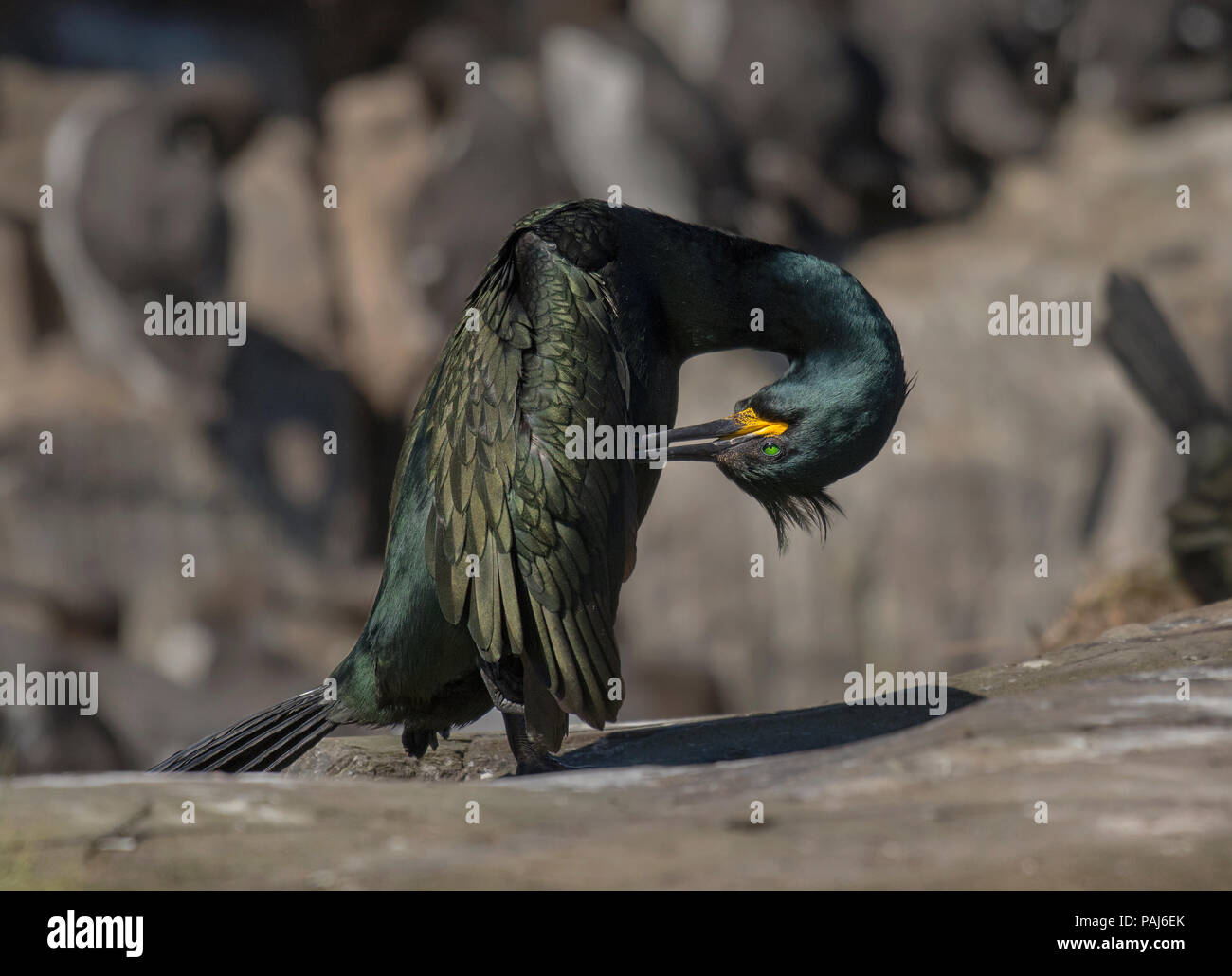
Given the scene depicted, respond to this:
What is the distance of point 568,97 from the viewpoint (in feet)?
39.1

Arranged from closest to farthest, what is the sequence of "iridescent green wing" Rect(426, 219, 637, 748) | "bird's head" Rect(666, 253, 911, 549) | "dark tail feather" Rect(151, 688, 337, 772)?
"iridescent green wing" Rect(426, 219, 637, 748), "bird's head" Rect(666, 253, 911, 549), "dark tail feather" Rect(151, 688, 337, 772)

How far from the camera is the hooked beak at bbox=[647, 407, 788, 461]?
13.2 feet

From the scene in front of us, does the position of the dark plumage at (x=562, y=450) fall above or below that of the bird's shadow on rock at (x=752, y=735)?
above

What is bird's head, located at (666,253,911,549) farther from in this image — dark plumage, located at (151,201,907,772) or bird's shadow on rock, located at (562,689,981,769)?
bird's shadow on rock, located at (562,689,981,769)

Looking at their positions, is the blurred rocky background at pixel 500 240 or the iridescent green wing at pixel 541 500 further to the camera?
the blurred rocky background at pixel 500 240

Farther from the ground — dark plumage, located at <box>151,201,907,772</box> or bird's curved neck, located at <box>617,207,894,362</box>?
bird's curved neck, located at <box>617,207,894,362</box>

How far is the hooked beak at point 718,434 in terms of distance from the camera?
4031 millimetres

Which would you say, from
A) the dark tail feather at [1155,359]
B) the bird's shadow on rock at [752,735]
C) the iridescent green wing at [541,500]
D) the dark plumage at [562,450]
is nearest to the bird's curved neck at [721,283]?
the dark plumage at [562,450]

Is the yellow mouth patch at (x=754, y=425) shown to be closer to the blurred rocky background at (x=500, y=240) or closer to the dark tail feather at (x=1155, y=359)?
the dark tail feather at (x=1155, y=359)

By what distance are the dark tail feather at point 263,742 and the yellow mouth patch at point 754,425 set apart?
141cm

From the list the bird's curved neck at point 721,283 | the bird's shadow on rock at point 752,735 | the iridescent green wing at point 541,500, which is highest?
the bird's curved neck at point 721,283

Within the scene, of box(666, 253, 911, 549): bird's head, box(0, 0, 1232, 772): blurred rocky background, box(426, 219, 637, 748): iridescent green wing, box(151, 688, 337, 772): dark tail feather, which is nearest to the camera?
box(426, 219, 637, 748): iridescent green wing

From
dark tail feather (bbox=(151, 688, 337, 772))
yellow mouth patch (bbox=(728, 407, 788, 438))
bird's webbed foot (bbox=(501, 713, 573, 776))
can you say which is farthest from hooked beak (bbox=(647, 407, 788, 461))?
dark tail feather (bbox=(151, 688, 337, 772))
